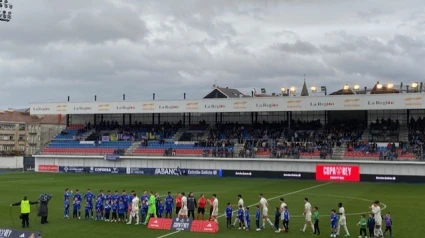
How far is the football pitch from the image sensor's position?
2450cm

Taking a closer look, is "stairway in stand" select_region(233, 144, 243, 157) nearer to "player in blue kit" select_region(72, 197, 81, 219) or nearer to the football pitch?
the football pitch

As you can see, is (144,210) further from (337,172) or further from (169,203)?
(337,172)

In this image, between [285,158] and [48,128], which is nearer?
[285,158]

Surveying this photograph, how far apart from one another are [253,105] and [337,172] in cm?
1450

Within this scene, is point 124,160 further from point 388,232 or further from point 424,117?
point 388,232

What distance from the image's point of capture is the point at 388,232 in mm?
24609

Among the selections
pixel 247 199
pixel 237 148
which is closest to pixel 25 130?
pixel 237 148

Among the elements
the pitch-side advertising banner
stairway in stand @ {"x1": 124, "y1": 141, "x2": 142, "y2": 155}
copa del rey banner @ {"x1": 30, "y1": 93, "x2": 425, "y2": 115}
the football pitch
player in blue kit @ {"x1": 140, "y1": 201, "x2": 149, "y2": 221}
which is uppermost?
copa del rey banner @ {"x1": 30, "y1": 93, "x2": 425, "y2": 115}

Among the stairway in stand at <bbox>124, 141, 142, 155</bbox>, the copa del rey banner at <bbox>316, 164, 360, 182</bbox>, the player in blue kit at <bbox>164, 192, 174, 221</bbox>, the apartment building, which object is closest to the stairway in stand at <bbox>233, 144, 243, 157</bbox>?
the copa del rey banner at <bbox>316, 164, 360, 182</bbox>

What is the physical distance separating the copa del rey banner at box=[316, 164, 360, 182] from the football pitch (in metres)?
2.94

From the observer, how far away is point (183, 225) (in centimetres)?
2492

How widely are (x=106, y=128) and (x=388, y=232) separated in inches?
2291

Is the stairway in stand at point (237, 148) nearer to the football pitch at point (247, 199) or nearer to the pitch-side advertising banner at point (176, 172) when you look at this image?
the pitch-side advertising banner at point (176, 172)

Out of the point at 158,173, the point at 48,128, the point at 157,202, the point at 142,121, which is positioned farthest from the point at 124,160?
the point at 48,128
